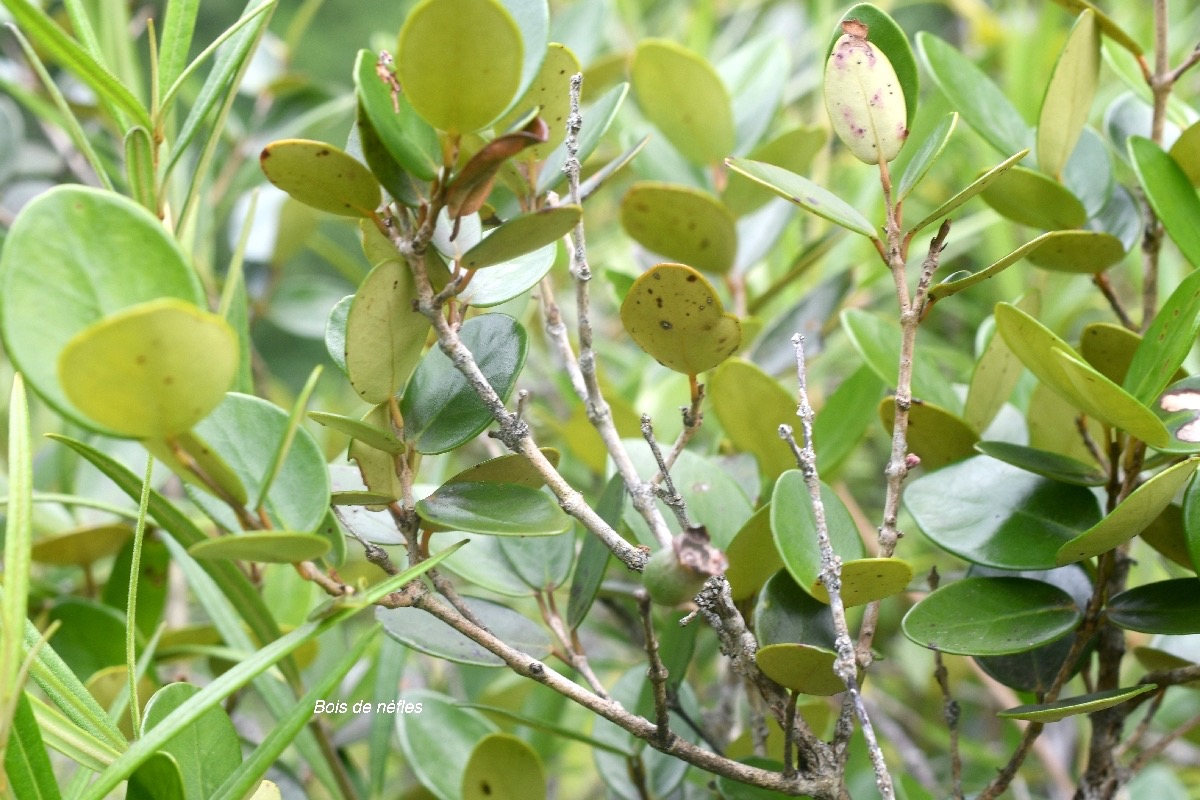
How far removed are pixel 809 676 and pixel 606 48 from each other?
110 centimetres

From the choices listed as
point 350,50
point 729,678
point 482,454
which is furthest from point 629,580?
point 350,50

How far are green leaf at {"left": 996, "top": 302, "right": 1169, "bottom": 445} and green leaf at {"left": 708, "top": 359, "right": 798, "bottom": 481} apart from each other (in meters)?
0.16

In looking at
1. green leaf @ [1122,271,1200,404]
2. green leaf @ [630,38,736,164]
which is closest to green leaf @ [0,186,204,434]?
green leaf @ [1122,271,1200,404]

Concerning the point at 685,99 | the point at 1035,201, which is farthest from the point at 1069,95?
the point at 685,99

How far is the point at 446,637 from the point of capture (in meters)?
0.46

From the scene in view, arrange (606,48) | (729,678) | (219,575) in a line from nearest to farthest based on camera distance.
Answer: (219,575) → (729,678) → (606,48)

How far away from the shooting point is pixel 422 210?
0.36 meters

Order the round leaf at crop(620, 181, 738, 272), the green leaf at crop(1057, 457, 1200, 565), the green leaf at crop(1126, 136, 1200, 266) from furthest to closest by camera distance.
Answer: the round leaf at crop(620, 181, 738, 272)
the green leaf at crop(1126, 136, 1200, 266)
the green leaf at crop(1057, 457, 1200, 565)

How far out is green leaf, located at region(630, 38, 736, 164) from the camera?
2.28 feet

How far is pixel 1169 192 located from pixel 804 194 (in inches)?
8.6

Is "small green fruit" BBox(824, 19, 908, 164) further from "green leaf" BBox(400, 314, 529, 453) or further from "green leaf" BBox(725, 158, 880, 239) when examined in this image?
"green leaf" BBox(400, 314, 529, 453)

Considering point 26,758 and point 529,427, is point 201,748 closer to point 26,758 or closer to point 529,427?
point 26,758

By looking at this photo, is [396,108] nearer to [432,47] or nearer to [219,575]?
[432,47]

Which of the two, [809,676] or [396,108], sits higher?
[396,108]
